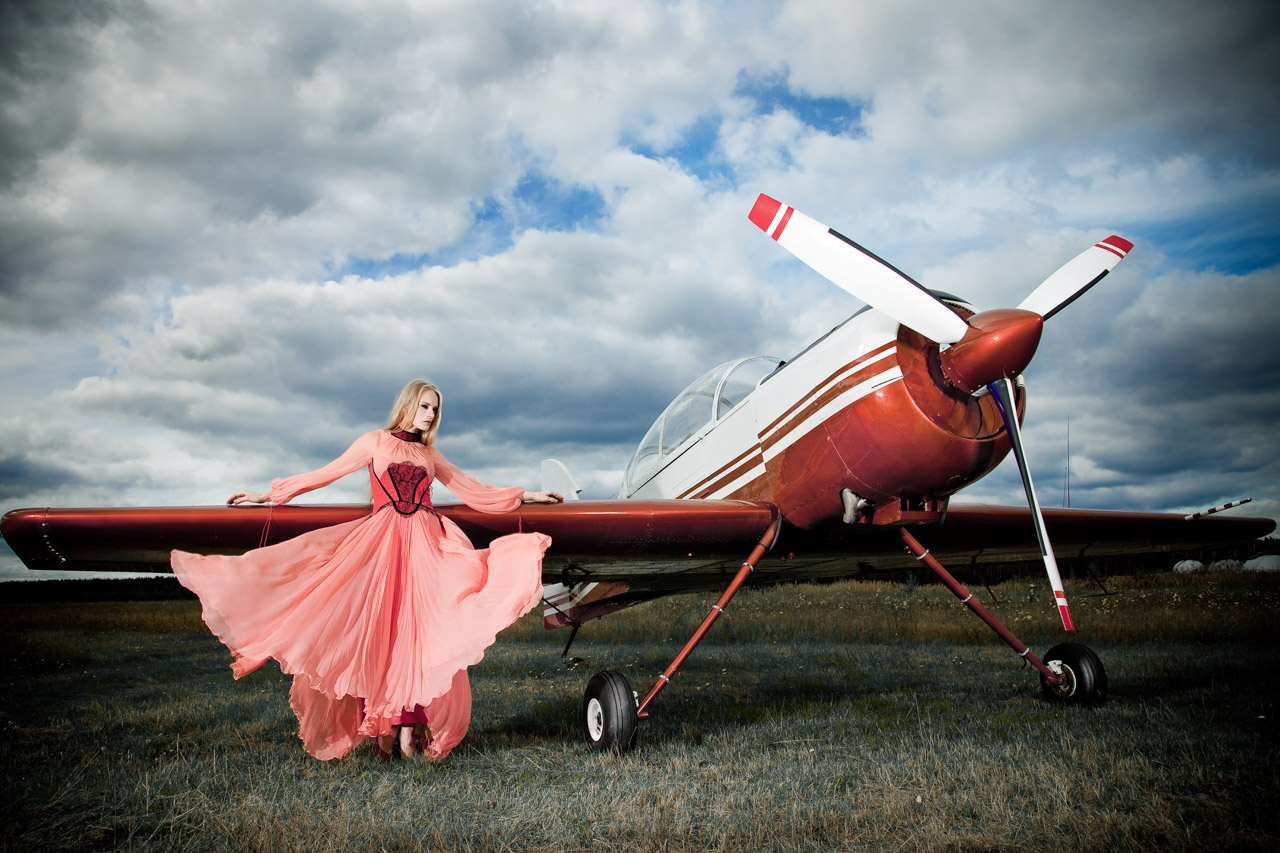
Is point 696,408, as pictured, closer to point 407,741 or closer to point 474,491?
point 474,491

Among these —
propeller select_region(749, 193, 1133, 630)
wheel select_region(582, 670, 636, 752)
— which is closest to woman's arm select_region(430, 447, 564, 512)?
wheel select_region(582, 670, 636, 752)

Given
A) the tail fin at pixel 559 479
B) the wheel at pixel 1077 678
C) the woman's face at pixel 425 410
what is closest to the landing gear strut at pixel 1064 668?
the wheel at pixel 1077 678

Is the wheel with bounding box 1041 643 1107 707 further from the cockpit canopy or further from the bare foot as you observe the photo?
the bare foot

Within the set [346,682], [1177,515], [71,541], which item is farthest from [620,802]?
[1177,515]

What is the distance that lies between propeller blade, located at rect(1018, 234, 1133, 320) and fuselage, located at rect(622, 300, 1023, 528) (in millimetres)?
595

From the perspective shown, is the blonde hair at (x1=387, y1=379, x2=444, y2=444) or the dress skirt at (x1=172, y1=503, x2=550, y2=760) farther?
the blonde hair at (x1=387, y1=379, x2=444, y2=444)

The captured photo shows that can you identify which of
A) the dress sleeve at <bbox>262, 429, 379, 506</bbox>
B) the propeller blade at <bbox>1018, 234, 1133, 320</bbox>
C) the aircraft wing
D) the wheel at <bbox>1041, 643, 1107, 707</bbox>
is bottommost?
the wheel at <bbox>1041, 643, 1107, 707</bbox>

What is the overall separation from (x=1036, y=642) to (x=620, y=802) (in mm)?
11040

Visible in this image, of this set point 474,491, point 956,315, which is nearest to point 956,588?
point 956,315

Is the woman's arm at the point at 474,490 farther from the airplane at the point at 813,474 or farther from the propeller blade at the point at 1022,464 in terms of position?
the propeller blade at the point at 1022,464

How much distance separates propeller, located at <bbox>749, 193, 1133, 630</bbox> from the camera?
439 cm

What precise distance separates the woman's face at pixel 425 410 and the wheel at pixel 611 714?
2255mm

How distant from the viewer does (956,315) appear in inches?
178

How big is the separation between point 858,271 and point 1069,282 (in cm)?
169
